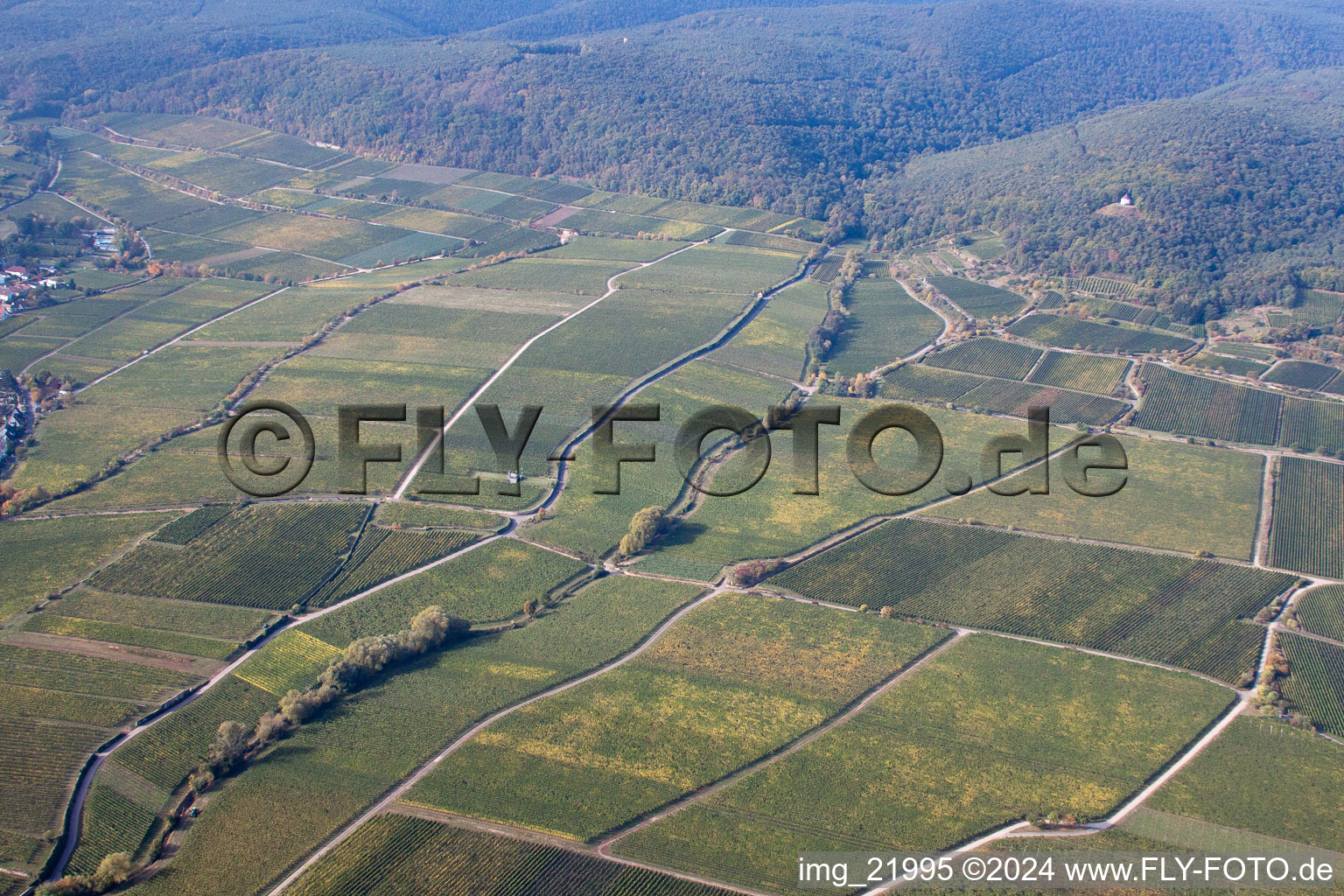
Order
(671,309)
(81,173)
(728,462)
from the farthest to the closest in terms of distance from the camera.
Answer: (81,173)
(671,309)
(728,462)

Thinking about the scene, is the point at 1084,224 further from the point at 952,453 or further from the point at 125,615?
the point at 125,615

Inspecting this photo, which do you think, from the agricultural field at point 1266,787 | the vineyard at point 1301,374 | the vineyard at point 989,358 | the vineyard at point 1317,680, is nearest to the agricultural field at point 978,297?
the vineyard at point 989,358

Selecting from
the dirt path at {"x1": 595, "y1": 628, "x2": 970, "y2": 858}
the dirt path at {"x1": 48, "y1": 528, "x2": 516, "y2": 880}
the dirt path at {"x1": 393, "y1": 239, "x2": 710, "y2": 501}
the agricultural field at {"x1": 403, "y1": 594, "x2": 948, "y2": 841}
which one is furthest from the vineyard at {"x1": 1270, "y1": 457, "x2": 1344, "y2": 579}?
the dirt path at {"x1": 393, "y1": 239, "x2": 710, "y2": 501}

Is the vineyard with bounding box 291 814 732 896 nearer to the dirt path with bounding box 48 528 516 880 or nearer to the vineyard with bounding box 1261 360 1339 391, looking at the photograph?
the dirt path with bounding box 48 528 516 880

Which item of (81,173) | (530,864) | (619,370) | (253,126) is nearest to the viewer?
(530,864)

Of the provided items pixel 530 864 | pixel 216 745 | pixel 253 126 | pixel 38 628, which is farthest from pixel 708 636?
pixel 253 126

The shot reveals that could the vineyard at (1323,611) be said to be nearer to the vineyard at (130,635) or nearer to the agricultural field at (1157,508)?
the agricultural field at (1157,508)

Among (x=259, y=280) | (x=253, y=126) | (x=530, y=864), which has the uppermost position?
(x=253, y=126)
